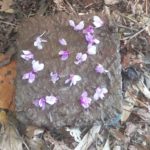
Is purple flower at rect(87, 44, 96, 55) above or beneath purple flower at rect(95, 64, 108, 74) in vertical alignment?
above

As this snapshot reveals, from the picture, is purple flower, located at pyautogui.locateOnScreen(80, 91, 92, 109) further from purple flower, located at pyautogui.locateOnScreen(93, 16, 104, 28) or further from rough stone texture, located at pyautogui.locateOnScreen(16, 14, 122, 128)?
purple flower, located at pyautogui.locateOnScreen(93, 16, 104, 28)

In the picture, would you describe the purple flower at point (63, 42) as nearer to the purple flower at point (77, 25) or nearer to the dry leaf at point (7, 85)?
the purple flower at point (77, 25)

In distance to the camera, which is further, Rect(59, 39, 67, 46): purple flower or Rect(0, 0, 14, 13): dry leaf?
Rect(0, 0, 14, 13): dry leaf

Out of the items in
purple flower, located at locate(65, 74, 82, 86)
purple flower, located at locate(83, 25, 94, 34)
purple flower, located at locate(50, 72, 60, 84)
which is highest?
purple flower, located at locate(83, 25, 94, 34)

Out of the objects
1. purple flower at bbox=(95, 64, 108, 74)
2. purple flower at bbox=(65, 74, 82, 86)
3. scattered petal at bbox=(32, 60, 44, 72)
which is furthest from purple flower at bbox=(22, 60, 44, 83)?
purple flower at bbox=(95, 64, 108, 74)

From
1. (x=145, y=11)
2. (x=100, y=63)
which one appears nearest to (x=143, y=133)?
(x=100, y=63)

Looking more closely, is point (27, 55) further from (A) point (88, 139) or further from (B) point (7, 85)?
(A) point (88, 139)
